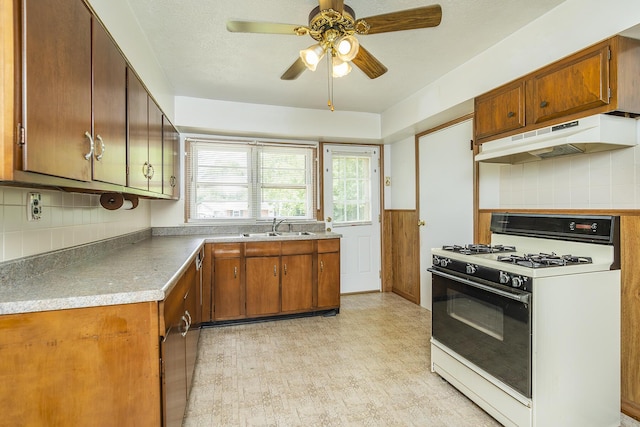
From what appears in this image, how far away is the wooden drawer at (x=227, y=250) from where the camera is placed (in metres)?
3.24

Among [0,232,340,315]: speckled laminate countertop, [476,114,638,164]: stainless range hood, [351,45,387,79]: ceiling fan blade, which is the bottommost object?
[0,232,340,315]: speckled laminate countertop

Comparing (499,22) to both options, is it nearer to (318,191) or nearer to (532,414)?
(532,414)

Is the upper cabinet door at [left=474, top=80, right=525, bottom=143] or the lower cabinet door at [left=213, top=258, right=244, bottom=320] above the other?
the upper cabinet door at [left=474, top=80, right=525, bottom=143]

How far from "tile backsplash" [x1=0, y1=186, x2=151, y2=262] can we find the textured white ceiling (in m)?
1.27

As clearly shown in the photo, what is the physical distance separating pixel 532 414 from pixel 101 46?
2605 millimetres

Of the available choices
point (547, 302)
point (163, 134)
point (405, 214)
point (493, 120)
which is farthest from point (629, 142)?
point (163, 134)

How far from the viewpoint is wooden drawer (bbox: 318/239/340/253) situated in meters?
3.58

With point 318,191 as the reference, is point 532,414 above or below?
below

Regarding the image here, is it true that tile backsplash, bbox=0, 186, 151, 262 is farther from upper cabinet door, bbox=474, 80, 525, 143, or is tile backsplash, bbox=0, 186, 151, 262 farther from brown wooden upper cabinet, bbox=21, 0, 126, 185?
upper cabinet door, bbox=474, 80, 525, 143

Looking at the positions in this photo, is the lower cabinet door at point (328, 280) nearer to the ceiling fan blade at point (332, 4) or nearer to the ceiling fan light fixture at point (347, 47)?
the ceiling fan light fixture at point (347, 47)

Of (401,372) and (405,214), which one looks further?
(405,214)

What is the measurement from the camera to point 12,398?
104 centimetres

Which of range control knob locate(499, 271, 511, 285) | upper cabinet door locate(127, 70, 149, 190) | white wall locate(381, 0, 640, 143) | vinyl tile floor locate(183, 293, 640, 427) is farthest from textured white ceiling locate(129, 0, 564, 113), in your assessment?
vinyl tile floor locate(183, 293, 640, 427)

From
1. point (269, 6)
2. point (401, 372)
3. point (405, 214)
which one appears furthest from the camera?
point (405, 214)
